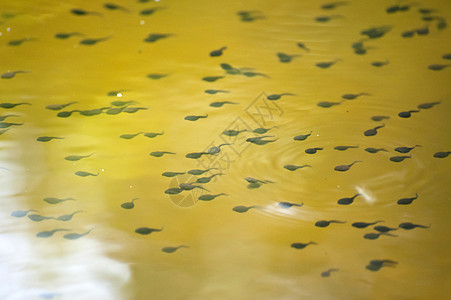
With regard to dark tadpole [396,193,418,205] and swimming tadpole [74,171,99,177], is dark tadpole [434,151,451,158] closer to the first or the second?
dark tadpole [396,193,418,205]

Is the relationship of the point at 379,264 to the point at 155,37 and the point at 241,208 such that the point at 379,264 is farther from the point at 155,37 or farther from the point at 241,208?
the point at 155,37

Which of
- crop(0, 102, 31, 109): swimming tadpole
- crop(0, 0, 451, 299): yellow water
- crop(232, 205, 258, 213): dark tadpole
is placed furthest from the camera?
crop(0, 102, 31, 109): swimming tadpole

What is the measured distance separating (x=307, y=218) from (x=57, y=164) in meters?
1.13

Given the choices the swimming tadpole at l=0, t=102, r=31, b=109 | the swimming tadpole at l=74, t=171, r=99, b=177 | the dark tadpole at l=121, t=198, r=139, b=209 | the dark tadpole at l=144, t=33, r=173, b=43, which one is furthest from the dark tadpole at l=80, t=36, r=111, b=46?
the dark tadpole at l=121, t=198, r=139, b=209

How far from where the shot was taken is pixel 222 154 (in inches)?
103

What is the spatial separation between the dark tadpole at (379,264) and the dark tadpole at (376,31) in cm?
102

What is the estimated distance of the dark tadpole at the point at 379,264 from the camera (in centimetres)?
243

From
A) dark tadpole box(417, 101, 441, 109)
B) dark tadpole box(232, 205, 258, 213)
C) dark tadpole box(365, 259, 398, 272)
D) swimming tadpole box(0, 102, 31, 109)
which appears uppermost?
swimming tadpole box(0, 102, 31, 109)

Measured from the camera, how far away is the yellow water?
7.91 feet

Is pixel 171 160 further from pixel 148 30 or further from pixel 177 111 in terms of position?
pixel 148 30

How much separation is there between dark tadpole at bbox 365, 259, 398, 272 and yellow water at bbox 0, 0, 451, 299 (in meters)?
0.02

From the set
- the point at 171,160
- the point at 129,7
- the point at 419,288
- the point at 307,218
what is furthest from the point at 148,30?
the point at 419,288

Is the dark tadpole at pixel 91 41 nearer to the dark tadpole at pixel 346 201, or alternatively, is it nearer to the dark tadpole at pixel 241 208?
the dark tadpole at pixel 241 208

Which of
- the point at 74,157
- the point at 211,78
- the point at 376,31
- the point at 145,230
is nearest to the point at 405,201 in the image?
the point at 376,31
